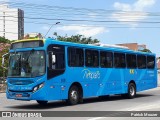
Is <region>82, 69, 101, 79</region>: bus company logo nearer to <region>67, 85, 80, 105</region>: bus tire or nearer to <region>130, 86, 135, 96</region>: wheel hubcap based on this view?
<region>67, 85, 80, 105</region>: bus tire

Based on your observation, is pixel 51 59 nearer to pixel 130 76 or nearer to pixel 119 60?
pixel 119 60

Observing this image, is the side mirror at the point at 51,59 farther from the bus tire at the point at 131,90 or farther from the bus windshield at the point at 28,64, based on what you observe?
the bus tire at the point at 131,90

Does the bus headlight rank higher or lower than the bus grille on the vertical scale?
lower

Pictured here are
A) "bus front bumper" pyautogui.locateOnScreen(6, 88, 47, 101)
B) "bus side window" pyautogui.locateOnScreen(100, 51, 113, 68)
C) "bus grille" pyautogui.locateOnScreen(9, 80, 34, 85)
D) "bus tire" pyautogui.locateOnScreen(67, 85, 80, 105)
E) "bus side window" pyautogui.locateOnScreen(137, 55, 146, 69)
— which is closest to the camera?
"bus front bumper" pyautogui.locateOnScreen(6, 88, 47, 101)

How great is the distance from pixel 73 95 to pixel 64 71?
1.35 metres

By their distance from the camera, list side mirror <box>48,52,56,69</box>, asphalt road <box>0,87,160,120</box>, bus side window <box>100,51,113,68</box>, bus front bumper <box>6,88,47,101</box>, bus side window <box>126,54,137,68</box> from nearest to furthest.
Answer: asphalt road <box>0,87,160,120</box>, bus front bumper <box>6,88,47,101</box>, side mirror <box>48,52,56,69</box>, bus side window <box>100,51,113,68</box>, bus side window <box>126,54,137,68</box>

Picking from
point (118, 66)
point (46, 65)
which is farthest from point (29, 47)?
point (118, 66)

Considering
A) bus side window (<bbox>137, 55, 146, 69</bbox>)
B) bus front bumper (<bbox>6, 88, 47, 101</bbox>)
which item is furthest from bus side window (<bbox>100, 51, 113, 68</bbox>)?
bus front bumper (<bbox>6, 88, 47, 101</bbox>)

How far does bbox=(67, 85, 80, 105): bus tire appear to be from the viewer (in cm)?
1752

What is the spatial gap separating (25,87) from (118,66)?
7.33 meters

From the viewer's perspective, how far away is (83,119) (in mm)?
12102

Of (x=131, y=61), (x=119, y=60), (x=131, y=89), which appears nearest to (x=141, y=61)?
(x=131, y=61)

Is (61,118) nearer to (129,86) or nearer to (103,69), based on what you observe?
(103,69)

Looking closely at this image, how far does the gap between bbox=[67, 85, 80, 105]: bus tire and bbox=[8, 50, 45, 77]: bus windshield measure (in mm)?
2266
